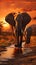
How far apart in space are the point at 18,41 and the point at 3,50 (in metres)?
0.11

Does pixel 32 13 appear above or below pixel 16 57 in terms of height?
above

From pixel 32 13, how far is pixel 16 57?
125 cm

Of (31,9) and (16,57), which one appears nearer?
(16,57)

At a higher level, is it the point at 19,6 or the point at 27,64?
the point at 19,6

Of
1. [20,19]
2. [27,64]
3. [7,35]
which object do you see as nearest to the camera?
[27,64]

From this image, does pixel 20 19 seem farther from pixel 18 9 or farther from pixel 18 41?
pixel 18 9

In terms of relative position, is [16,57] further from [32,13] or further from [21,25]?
[32,13]

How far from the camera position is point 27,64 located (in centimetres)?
98

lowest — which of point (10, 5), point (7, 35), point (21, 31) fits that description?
point (7, 35)

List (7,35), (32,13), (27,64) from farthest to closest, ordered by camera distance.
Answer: (32,13) < (7,35) < (27,64)

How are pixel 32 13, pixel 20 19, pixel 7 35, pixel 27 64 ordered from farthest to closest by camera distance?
pixel 32 13, pixel 7 35, pixel 20 19, pixel 27 64

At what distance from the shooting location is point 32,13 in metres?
2.25

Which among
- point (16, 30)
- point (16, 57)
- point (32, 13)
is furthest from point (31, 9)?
point (16, 57)

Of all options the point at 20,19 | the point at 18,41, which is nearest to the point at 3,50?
the point at 18,41
